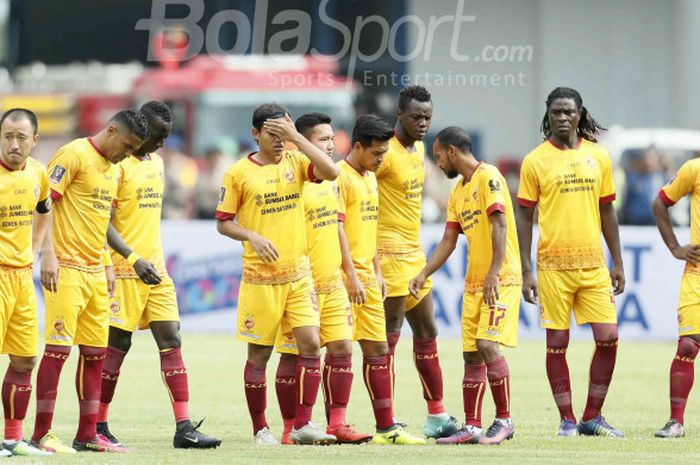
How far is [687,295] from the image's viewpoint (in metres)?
13.3

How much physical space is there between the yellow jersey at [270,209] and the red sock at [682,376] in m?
3.22

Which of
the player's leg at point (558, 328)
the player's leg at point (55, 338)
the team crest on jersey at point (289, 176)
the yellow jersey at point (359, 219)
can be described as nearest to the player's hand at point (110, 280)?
the player's leg at point (55, 338)

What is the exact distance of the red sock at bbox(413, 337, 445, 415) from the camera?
13383 mm

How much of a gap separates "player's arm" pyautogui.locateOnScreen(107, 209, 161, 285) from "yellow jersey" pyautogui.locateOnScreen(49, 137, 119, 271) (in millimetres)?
244

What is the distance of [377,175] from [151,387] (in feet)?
16.5

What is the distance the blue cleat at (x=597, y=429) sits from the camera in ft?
42.7

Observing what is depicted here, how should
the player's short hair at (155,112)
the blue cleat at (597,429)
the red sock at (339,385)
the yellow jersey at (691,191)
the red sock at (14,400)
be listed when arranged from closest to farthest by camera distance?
the red sock at (14,400), the player's short hair at (155,112), the red sock at (339,385), the blue cleat at (597,429), the yellow jersey at (691,191)

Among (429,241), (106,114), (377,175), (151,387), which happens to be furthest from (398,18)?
(377,175)

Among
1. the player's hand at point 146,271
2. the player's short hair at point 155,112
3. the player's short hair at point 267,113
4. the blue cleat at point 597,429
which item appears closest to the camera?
the player's hand at point 146,271

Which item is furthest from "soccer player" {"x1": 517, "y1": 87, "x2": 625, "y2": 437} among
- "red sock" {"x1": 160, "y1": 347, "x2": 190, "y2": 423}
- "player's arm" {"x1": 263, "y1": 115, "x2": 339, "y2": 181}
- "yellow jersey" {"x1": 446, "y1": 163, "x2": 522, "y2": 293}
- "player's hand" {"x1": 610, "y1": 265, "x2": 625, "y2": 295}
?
"red sock" {"x1": 160, "y1": 347, "x2": 190, "y2": 423}

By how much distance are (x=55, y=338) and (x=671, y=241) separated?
4942mm

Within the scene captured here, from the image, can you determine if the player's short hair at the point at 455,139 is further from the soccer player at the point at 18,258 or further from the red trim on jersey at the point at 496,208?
the soccer player at the point at 18,258

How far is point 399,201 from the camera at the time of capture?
13359 millimetres

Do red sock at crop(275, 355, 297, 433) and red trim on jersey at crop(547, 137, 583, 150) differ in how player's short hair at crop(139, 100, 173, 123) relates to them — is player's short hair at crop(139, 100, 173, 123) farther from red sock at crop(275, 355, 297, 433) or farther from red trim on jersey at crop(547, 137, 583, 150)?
red trim on jersey at crop(547, 137, 583, 150)
